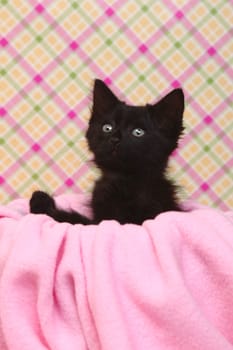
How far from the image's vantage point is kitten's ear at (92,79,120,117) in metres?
1.15

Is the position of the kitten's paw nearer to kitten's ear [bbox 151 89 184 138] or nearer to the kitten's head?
the kitten's head

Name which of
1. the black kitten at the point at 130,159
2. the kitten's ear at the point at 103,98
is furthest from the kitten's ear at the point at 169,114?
the kitten's ear at the point at 103,98

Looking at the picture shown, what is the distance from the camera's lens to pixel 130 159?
1.05 m

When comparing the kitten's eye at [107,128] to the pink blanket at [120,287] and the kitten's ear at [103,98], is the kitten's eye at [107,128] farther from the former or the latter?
the pink blanket at [120,287]

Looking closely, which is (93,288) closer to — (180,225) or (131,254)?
(131,254)

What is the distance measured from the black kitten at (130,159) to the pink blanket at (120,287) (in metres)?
0.24

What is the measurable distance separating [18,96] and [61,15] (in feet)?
0.95

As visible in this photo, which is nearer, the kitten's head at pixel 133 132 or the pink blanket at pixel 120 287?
the pink blanket at pixel 120 287

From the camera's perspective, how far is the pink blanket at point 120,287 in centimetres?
69

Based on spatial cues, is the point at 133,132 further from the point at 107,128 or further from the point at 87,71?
the point at 87,71

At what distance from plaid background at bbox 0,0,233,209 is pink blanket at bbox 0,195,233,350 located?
2.22 ft

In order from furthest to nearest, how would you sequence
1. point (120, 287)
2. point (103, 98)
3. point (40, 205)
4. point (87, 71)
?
point (87, 71) < point (103, 98) < point (40, 205) < point (120, 287)

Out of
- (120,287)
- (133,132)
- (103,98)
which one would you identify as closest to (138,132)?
(133,132)

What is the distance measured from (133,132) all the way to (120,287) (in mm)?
439
